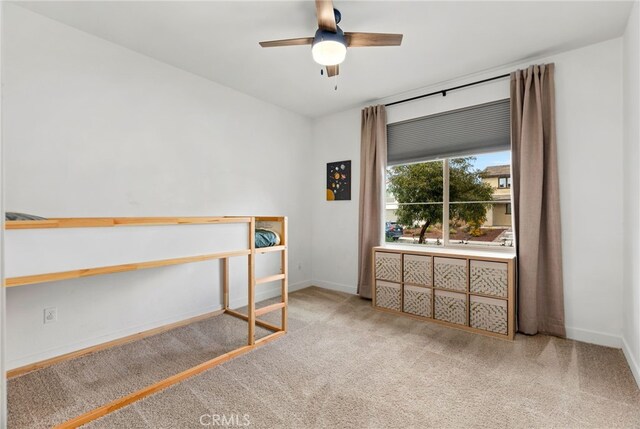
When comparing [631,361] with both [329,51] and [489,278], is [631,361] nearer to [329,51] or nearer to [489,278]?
[489,278]

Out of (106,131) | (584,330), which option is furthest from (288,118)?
(584,330)

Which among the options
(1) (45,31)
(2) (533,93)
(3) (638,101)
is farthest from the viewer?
(2) (533,93)

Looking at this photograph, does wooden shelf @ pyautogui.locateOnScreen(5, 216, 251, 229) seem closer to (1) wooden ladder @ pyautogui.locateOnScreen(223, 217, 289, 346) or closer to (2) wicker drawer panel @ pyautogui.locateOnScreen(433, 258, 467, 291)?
(1) wooden ladder @ pyautogui.locateOnScreen(223, 217, 289, 346)

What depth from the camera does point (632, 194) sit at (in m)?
2.21

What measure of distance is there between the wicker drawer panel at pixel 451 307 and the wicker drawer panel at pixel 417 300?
0.09 metres

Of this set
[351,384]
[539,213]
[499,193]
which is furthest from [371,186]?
[351,384]

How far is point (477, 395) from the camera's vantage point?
1899mm

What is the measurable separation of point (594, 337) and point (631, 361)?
1.43ft

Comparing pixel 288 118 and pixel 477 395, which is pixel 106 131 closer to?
pixel 288 118

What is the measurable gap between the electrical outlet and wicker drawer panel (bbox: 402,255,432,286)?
10.1 ft

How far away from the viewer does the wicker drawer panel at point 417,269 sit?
3.20m

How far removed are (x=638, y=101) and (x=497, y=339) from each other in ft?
6.73

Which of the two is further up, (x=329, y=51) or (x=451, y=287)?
(x=329, y=51)

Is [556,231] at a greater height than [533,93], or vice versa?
[533,93]
